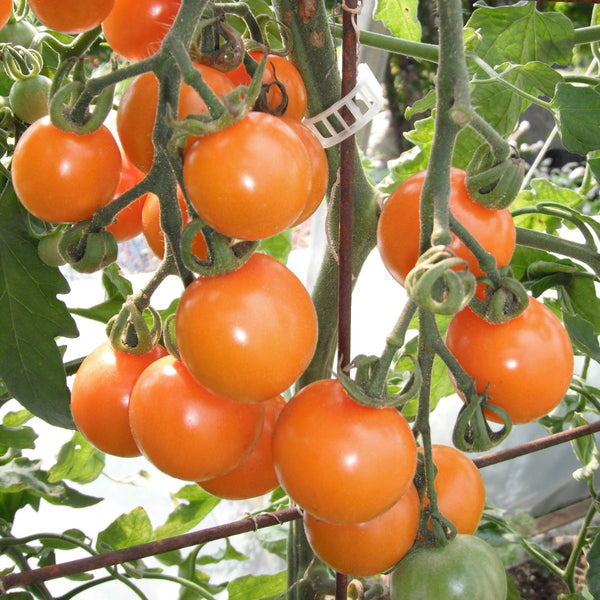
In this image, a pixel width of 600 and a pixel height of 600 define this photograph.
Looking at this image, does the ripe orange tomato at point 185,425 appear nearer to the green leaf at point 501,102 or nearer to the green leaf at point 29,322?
the green leaf at point 29,322

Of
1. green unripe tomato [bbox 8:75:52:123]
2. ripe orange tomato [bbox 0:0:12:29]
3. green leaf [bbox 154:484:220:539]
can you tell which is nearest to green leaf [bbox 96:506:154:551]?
green leaf [bbox 154:484:220:539]

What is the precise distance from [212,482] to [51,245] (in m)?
0.26

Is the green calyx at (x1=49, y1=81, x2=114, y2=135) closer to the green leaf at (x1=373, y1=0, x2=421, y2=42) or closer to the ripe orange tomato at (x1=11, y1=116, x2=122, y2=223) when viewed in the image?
the ripe orange tomato at (x1=11, y1=116, x2=122, y2=223)

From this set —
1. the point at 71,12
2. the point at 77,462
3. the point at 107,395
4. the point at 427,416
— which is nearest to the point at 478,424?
the point at 427,416

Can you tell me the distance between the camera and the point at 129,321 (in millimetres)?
495

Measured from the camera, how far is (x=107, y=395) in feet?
1.65

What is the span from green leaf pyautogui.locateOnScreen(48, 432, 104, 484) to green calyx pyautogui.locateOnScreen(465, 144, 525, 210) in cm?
73

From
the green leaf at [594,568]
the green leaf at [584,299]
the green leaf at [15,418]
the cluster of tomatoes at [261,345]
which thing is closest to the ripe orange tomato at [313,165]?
the cluster of tomatoes at [261,345]

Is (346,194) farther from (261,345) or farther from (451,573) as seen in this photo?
(451,573)

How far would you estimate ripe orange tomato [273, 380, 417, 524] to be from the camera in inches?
16.7

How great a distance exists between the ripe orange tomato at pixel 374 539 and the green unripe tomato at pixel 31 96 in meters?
0.41

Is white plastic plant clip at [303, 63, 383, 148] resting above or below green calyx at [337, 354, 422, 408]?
above

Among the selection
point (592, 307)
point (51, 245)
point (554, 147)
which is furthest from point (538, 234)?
point (554, 147)

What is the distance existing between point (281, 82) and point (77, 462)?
754 millimetres
